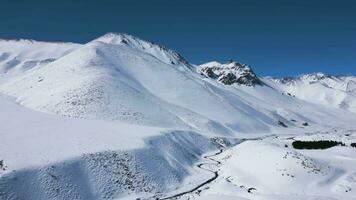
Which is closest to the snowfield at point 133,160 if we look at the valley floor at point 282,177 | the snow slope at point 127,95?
the valley floor at point 282,177

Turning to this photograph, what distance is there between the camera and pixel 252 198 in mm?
44875

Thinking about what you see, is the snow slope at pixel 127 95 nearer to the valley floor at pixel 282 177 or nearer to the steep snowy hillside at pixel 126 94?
the steep snowy hillside at pixel 126 94

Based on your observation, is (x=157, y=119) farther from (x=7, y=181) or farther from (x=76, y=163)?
(x=7, y=181)

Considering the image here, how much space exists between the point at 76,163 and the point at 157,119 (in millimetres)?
50581

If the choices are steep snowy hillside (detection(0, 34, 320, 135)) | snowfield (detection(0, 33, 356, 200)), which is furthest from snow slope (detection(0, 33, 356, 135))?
snowfield (detection(0, 33, 356, 200))

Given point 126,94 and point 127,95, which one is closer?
point 127,95

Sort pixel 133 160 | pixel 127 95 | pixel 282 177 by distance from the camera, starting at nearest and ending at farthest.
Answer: pixel 282 177 < pixel 133 160 < pixel 127 95

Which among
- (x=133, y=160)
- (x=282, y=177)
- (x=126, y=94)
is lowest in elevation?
(x=133, y=160)

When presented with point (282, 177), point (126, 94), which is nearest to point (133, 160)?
point (282, 177)

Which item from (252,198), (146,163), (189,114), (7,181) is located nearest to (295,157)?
(252,198)

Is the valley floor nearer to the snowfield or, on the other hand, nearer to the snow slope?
the snowfield

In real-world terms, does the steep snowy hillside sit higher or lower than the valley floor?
higher

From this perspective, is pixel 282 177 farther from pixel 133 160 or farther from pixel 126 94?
pixel 126 94

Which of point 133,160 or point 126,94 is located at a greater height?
point 126,94
